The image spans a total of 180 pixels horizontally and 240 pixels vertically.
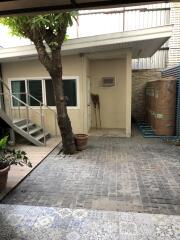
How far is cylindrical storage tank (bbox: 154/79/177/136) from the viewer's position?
253 inches

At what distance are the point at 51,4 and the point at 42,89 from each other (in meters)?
5.33

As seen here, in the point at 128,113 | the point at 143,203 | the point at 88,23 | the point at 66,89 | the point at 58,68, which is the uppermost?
the point at 88,23

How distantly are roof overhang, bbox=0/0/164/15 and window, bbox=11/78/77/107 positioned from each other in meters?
4.89

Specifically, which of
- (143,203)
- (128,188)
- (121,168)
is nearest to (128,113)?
(121,168)

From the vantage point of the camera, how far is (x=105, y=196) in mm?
3242

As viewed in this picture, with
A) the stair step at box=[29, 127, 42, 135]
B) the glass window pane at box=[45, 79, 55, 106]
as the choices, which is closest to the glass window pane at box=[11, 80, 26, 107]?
the glass window pane at box=[45, 79, 55, 106]

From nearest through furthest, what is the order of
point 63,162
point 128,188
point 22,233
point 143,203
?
point 22,233 < point 143,203 < point 128,188 < point 63,162

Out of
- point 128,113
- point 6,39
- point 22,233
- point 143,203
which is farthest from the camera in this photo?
point 6,39

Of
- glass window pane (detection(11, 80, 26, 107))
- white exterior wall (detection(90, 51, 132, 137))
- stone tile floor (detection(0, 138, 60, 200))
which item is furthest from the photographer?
white exterior wall (detection(90, 51, 132, 137))

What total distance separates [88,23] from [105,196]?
6.81 m

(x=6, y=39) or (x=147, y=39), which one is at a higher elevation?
(x=6, y=39)

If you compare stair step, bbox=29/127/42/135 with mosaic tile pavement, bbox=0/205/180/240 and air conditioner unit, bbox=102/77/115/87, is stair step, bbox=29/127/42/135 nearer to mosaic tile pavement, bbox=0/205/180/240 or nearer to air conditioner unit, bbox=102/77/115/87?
air conditioner unit, bbox=102/77/115/87

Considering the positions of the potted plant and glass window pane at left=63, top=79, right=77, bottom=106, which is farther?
glass window pane at left=63, top=79, right=77, bottom=106

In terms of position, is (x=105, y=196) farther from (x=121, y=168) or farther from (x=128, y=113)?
(x=128, y=113)
